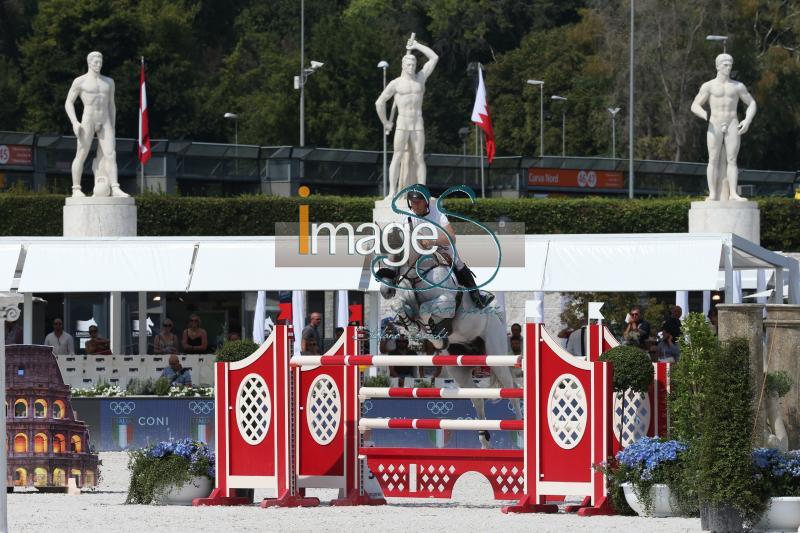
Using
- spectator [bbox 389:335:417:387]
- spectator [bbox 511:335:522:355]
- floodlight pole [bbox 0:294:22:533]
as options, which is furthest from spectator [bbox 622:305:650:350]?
floodlight pole [bbox 0:294:22:533]

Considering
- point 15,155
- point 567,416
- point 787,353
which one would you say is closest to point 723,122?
point 567,416

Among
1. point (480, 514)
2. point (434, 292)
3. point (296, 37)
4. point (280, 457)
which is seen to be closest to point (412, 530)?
point (480, 514)

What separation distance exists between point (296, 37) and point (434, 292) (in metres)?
56.1

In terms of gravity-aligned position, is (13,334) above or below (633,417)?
above

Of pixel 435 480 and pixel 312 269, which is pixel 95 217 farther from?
pixel 435 480

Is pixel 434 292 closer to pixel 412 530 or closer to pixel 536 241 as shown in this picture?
pixel 412 530

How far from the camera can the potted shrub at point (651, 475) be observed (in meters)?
10.5

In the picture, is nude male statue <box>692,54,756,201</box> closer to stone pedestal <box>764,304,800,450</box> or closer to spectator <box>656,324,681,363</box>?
spectator <box>656,324,681,363</box>

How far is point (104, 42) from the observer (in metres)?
55.5

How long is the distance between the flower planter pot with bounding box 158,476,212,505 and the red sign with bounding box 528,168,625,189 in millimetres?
32147

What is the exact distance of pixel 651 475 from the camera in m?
10.5

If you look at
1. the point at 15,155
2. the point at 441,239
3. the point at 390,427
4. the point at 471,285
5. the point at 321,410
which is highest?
the point at 15,155

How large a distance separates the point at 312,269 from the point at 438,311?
8.28 metres

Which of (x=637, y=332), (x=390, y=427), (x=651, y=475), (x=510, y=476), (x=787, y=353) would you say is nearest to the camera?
(x=651, y=475)
